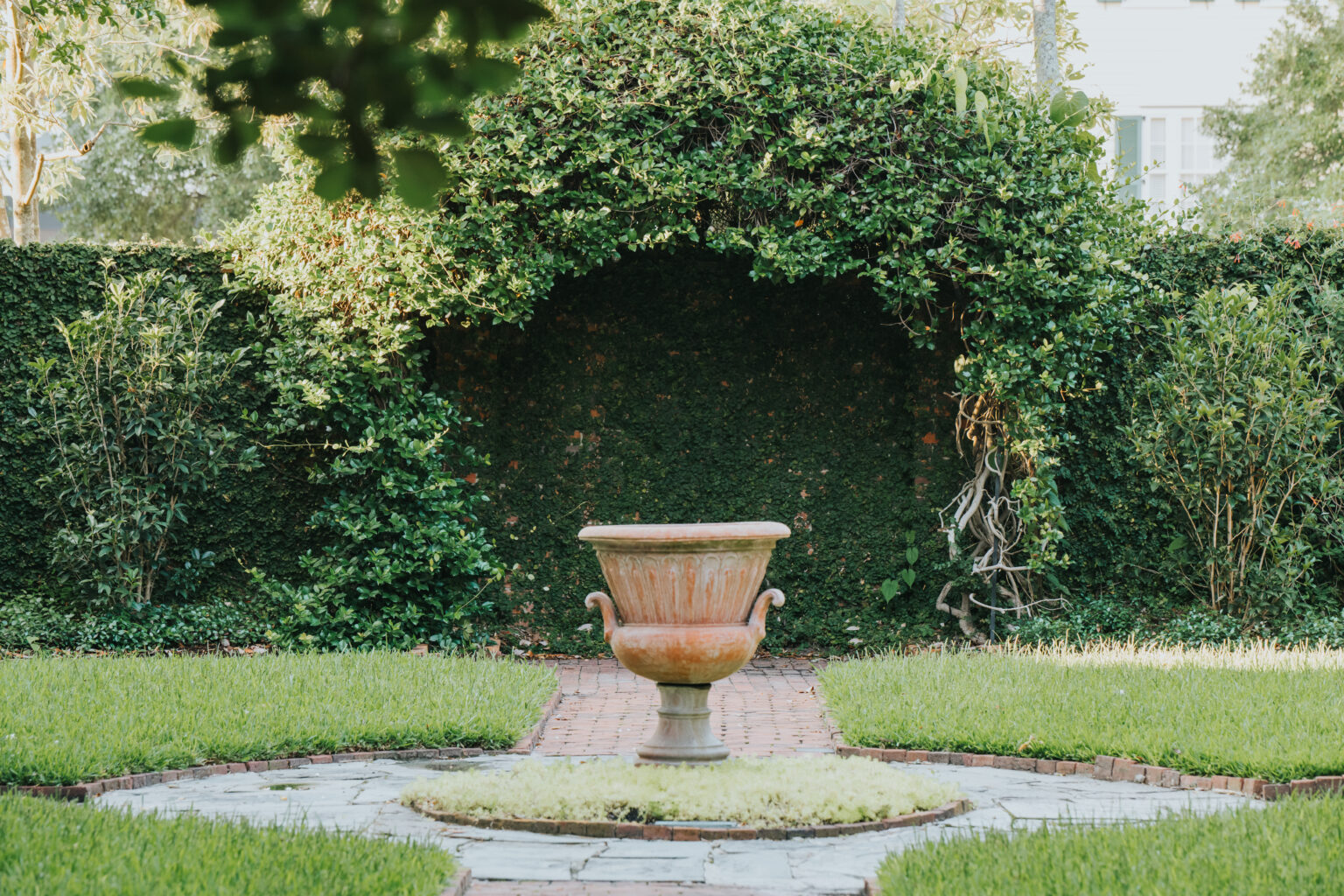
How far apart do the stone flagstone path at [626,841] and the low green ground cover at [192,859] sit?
0.22m

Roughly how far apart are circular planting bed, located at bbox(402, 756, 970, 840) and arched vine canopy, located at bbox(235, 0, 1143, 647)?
4031mm

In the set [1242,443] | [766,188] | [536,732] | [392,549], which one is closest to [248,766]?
[536,732]

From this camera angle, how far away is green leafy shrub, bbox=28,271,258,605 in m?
8.33

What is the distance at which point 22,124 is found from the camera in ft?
45.7

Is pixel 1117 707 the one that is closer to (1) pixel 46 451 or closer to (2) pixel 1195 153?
(1) pixel 46 451

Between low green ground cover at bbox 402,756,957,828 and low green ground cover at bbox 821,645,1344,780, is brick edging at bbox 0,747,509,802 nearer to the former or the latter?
low green ground cover at bbox 402,756,957,828

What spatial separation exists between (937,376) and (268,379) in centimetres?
504

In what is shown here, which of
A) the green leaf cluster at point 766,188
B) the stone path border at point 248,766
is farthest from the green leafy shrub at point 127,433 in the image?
the stone path border at point 248,766

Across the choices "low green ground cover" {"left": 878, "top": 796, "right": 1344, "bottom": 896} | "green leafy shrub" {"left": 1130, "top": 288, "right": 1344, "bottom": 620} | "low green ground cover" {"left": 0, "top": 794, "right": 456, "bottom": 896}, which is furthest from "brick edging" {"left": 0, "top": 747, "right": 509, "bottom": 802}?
"green leafy shrub" {"left": 1130, "top": 288, "right": 1344, "bottom": 620}

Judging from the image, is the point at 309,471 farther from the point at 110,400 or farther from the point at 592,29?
the point at 592,29

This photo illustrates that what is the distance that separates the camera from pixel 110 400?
852cm

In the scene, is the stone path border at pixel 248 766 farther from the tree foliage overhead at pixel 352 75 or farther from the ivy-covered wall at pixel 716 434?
the tree foliage overhead at pixel 352 75

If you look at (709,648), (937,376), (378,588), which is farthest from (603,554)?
(937,376)

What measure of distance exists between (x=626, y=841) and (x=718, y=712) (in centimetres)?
266
